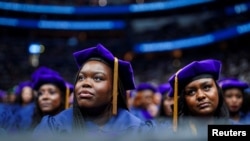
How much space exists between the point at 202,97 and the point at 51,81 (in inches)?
67.2

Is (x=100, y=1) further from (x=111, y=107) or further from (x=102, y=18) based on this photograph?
(x=111, y=107)

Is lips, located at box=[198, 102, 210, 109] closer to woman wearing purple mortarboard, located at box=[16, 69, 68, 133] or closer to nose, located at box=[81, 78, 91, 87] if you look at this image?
nose, located at box=[81, 78, 91, 87]

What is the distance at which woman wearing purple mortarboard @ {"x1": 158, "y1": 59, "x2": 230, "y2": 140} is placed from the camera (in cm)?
285

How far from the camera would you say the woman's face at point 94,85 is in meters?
2.61

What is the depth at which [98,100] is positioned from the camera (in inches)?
104

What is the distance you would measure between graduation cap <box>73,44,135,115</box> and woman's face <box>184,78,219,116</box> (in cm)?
42

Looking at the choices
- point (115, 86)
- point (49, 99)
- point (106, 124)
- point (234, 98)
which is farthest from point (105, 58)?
point (234, 98)

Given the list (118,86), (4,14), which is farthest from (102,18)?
(118,86)

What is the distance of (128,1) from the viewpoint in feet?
91.2

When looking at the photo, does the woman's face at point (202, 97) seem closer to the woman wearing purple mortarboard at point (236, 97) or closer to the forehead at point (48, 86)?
the forehead at point (48, 86)

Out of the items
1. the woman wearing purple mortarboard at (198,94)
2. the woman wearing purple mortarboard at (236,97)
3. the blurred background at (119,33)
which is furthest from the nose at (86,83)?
the blurred background at (119,33)

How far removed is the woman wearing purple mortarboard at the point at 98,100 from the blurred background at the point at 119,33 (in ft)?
61.0

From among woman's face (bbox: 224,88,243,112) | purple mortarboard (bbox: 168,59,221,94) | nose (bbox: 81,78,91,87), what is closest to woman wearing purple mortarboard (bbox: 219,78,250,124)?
woman's face (bbox: 224,88,243,112)

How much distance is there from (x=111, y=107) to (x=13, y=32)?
A: 25.4 metres
